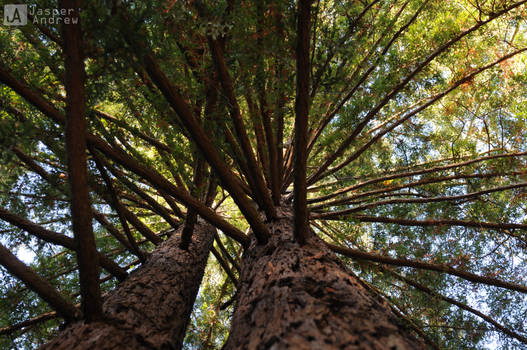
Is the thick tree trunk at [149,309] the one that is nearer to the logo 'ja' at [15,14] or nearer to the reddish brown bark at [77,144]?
the reddish brown bark at [77,144]

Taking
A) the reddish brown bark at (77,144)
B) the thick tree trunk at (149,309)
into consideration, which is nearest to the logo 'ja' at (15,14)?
the reddish brown bark at (77,144)

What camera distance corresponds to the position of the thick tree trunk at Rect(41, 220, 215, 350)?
1.40m

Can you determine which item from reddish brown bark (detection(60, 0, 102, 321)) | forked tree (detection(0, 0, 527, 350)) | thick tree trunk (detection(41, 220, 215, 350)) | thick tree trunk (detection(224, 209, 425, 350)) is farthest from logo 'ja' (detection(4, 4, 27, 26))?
thick tree trunk (detection(224, 209, 425, 350))

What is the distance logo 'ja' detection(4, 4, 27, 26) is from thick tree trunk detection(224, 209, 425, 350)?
251 cm

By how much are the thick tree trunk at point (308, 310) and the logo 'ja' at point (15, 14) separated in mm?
2512

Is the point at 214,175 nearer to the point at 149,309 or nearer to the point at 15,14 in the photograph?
the point at 149,309

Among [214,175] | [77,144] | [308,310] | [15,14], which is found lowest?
[308,310]

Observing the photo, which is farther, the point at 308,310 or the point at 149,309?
the point at 149,309

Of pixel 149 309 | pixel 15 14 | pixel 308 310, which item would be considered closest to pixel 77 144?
pixel 149 309

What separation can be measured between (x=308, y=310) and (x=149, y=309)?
1.10 meters

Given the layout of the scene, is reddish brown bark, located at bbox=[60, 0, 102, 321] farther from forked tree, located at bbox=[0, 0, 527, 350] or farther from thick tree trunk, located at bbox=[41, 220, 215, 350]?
thick tree trunk, located at bbox=[41, 220, 215, 350]

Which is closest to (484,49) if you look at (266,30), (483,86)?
(483,86)

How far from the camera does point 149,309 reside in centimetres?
175

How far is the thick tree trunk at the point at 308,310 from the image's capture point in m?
0.96
